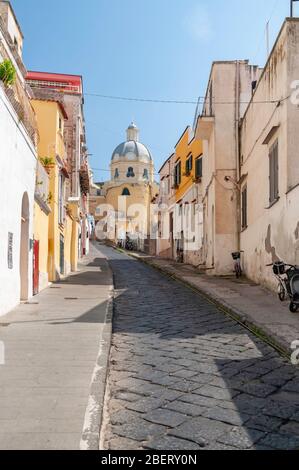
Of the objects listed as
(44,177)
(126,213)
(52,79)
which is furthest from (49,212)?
(126,213)

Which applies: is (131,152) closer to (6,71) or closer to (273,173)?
(273,173)

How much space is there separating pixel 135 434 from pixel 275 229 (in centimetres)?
1000

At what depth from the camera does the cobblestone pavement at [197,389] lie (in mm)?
4297

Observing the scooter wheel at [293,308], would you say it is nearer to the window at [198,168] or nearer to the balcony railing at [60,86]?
the window at [198,168]

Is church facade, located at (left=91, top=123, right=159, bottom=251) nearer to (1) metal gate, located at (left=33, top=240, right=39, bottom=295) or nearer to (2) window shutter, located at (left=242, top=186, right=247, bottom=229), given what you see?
(2) window shutter, located at (left=242, top=186, right=247, bottom=229)

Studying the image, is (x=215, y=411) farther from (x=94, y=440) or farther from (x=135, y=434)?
(x=94, y=440)

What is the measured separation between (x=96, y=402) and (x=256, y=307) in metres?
6.92

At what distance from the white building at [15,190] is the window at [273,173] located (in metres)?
6.32

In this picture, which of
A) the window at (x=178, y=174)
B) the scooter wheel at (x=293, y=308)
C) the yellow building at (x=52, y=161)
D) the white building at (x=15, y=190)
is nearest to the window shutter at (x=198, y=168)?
the window at (x=178, y=174)

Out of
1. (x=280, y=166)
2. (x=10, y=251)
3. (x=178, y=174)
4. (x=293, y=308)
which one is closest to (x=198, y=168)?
(x=178, y=174)

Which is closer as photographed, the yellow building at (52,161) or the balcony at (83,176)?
the yellow building at (52,161)

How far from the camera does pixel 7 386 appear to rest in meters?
5.55

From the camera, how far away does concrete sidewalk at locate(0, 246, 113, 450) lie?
4195 mm

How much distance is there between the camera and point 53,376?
6000 mm
